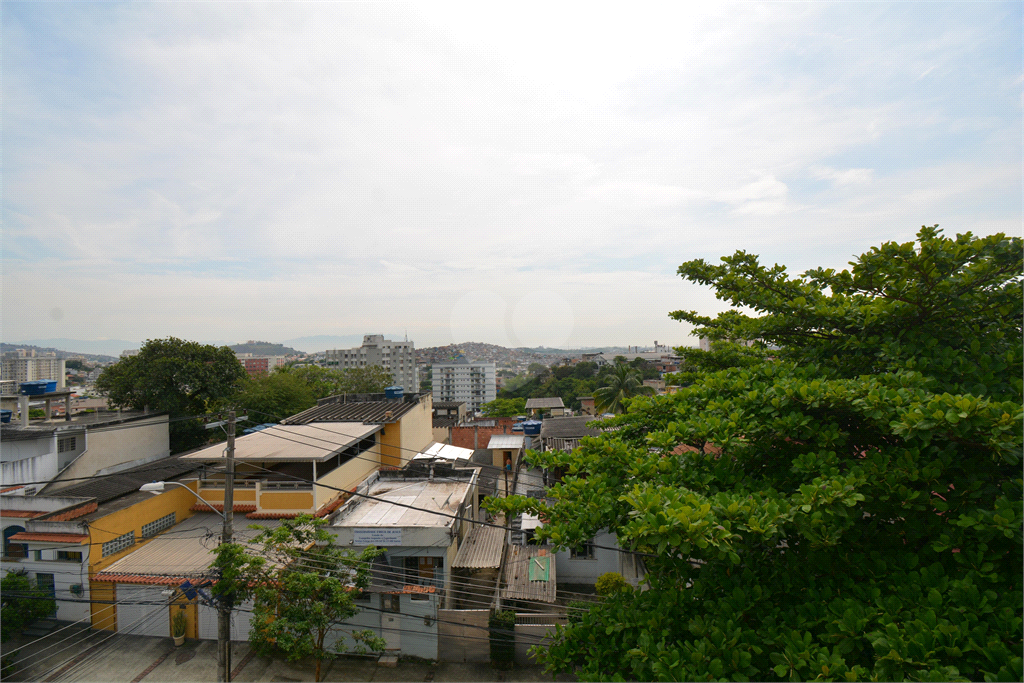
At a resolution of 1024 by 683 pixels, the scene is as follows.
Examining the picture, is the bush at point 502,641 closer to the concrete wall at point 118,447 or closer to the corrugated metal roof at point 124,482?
A: the corrugated metal roof at point 124,482

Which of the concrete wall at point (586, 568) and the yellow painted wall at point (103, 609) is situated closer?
the yellow painted wall at point (103, 609)

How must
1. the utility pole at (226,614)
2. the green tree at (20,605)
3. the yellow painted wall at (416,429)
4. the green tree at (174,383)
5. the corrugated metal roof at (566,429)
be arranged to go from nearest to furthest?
the utility pole at (226,614), the green tree at (20,605), the yellow painted wall at (416,429), the corrugated metal roof at (566,429), the green tree at (174,383)

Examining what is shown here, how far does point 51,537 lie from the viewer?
23.3 feet

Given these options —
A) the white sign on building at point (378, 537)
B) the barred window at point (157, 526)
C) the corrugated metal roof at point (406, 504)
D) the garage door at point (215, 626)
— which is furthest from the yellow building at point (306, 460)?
the garage door at point (215, 626)

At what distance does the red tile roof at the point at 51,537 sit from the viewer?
707 centimetres

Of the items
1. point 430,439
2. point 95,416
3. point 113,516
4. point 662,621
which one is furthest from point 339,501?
point 95,416

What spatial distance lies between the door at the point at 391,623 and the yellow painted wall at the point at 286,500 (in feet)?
7.60

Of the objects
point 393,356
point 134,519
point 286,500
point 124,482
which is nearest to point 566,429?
point 286,500

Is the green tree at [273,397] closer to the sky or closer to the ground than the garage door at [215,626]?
closer to the sky

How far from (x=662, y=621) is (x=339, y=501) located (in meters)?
8.07

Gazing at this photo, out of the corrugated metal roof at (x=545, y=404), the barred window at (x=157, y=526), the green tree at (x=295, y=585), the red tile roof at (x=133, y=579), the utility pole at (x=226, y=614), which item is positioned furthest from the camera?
the corrugated metal roof at (x=545, y=404)

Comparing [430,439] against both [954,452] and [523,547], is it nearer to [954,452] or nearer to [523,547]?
[523,547]

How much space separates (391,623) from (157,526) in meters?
4.71

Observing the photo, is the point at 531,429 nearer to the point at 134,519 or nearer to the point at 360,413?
the point at 360,413
